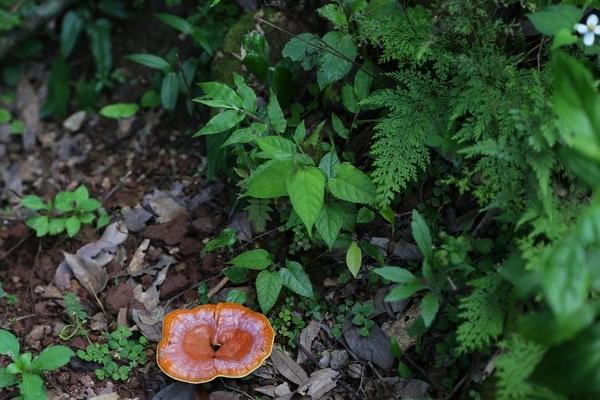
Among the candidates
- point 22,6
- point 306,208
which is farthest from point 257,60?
point 22,6

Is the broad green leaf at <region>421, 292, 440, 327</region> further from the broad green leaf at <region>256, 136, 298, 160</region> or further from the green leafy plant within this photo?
the broad green leaf at <region>256, 136, 298, 160</region>

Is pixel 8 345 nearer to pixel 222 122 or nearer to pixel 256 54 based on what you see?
pixel 222 122

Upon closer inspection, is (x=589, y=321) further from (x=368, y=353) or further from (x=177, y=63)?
(x=177, y=63)

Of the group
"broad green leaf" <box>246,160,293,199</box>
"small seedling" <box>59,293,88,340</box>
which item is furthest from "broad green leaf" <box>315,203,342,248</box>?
"small seedling" <box>59,293,88,340</box>

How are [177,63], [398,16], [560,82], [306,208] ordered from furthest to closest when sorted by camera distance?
[177,63], [398,16], [306,208], [560,82]

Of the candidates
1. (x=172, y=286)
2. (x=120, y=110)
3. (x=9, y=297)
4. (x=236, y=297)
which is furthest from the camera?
(x=120, y=110)

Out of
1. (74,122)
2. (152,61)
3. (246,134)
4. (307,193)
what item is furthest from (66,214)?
(307,193)

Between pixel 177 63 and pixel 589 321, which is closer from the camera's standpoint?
pixel 589 321
